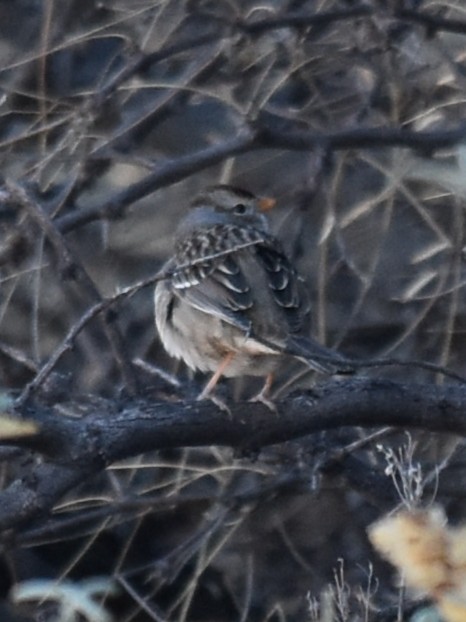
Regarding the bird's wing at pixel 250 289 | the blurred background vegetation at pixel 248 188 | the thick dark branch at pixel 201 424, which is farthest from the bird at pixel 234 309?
the thick dark branch at pixel 201 424

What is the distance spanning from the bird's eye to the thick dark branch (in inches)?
76.0

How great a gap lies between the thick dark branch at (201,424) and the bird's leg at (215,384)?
0.11 ft

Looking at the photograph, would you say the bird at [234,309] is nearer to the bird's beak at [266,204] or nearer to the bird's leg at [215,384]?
the bird's leg at [215,384]

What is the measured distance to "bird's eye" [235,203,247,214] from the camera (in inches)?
219

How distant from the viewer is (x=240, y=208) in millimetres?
5574

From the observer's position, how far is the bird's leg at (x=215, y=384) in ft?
11.7

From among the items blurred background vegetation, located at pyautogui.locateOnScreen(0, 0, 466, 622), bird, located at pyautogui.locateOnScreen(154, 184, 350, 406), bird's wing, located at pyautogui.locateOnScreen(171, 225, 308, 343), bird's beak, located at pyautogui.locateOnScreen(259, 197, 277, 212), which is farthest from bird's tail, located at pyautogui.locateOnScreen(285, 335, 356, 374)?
bird's beak, located at pyautogui.locateOnScreen(259, 197, 277, 212)

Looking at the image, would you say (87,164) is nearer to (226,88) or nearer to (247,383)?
(226,88)

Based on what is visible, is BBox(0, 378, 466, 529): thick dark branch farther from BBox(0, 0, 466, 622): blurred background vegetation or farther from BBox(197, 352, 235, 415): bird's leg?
BBox(0, 0, 466, 622): blurred background vegetation

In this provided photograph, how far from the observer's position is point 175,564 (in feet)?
17.9

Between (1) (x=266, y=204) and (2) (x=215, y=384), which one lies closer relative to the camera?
(2) (x=215, y=384)

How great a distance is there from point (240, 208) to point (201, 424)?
7.43ft

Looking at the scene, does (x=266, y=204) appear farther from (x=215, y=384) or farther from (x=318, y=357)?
(x=318, y=357)

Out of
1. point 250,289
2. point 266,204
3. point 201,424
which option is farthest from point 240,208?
point 201,424
